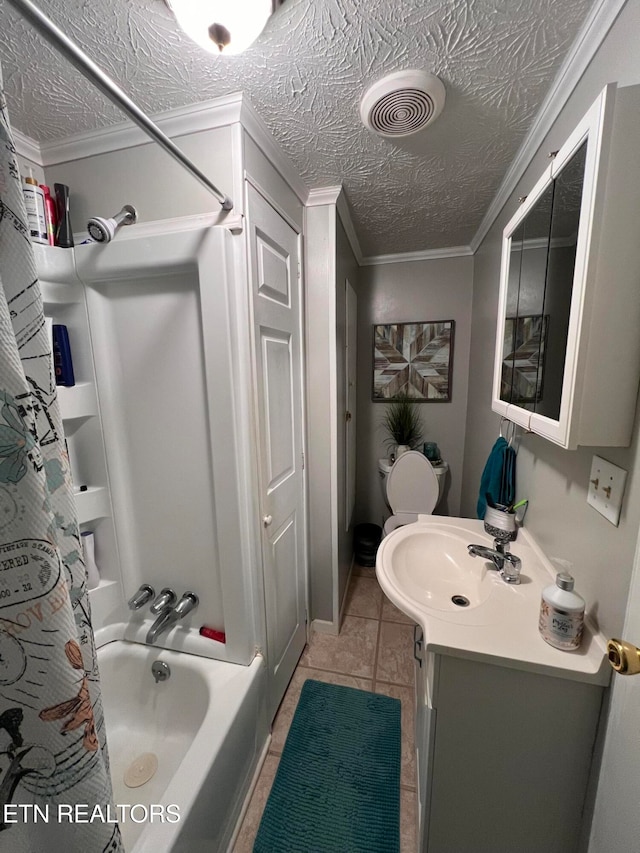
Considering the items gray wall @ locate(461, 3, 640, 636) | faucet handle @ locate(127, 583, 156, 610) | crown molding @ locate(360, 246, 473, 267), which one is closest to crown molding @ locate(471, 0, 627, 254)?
gray wall @ locate(461, 3, 640, 636)

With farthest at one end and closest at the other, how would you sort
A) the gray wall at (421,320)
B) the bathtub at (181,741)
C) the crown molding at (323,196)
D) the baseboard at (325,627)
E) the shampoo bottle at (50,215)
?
the gray wall at (421,320), the baseboard at (325,627), the crown molding at (323,196), the shampoo bottle at (50,215), the bathtub at (181,741)

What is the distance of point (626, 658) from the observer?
21.1 inches

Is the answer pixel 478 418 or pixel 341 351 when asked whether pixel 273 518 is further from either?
pixel 478 418

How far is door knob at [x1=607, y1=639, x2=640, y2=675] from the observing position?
529mm

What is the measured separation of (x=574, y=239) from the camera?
744 millimetres

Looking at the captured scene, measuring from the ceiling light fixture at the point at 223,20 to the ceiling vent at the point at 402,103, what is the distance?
1.13ft

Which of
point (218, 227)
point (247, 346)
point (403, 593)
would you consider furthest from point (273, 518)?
point (218, 227)

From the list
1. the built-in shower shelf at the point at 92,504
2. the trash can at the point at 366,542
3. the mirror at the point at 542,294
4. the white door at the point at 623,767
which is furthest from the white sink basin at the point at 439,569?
the trash can at the point at 366,542

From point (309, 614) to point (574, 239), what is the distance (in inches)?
77.7

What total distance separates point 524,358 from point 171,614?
1.57 m

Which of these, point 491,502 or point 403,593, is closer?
point 403,593

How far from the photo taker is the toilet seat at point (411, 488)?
217 centimetres

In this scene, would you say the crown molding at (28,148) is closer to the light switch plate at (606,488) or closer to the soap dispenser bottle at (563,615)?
the light switch plate at (606,488)

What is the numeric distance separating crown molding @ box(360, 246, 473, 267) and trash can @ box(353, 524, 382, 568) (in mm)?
2065
